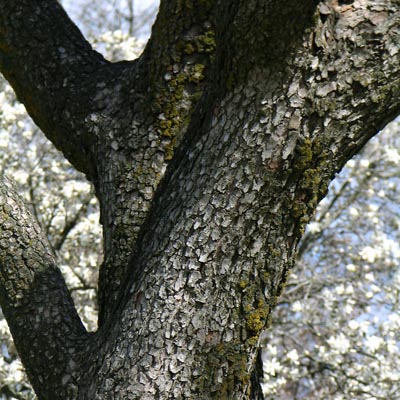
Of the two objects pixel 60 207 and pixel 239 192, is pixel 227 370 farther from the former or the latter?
pixel 60 207

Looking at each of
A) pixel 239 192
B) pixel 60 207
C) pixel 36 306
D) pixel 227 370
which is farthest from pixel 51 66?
pixel 60 207

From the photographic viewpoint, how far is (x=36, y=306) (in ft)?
7.63

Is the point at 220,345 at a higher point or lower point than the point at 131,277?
lower

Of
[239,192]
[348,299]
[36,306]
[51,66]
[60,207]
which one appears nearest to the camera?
[239,192]

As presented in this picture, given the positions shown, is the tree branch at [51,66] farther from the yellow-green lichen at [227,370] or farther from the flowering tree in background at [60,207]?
the flowering tree in background at [60,207]

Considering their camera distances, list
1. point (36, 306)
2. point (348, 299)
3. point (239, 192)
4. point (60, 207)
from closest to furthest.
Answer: point (239, 192) < point (36, 306) < point (60, 207) < point (348, 299)

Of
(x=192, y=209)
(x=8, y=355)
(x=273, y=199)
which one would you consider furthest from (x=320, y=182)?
(x=8, y=355)

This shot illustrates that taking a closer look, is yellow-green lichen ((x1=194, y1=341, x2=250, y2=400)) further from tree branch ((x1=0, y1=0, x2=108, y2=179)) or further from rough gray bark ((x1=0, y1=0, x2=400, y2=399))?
tree branch ((x1=0, y1=0, x2=108, y2=179))

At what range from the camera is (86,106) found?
8.47 feet

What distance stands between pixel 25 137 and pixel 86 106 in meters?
4.20

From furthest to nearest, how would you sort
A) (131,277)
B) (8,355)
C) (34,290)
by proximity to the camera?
(8,355) < (34,290) < (131,277)

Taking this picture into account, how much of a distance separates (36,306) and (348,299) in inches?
197

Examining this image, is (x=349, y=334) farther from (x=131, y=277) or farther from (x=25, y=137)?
(x=131, y=277)

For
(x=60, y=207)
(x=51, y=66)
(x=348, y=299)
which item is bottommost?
(x=51, y=66)
